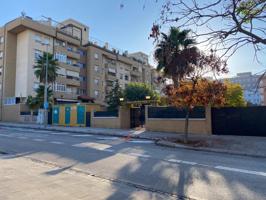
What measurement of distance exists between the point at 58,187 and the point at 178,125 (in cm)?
1470

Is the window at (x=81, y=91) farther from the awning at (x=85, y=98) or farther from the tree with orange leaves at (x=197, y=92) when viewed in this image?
the tree with orange leaves at (x=197, y=92)

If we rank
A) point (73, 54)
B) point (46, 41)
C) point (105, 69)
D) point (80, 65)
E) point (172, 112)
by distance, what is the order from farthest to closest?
point (105, 69), point (80, 65), point (73, 54), point (46, 41), point (172, 112)

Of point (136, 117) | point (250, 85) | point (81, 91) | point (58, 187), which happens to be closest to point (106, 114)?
point (136, 117)

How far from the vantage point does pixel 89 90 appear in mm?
54625

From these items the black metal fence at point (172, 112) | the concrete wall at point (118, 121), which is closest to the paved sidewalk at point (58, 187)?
the black metal fence at point (172, 112)

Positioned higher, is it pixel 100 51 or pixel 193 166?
pixel 100 51

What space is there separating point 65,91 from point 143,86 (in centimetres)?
1460

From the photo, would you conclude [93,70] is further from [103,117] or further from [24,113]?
[103,117]

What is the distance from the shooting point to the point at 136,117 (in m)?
25.3

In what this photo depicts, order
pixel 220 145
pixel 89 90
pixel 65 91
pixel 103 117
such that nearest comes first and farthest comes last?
pixel 220 145
pixel 103 117
pixel 65 91
pixel 89 90

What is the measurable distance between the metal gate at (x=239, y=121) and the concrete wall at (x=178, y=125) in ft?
1.33

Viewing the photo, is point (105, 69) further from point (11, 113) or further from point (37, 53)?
point (11, 113)

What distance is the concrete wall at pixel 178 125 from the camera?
1820cm

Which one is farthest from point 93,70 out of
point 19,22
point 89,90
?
point 19,22
